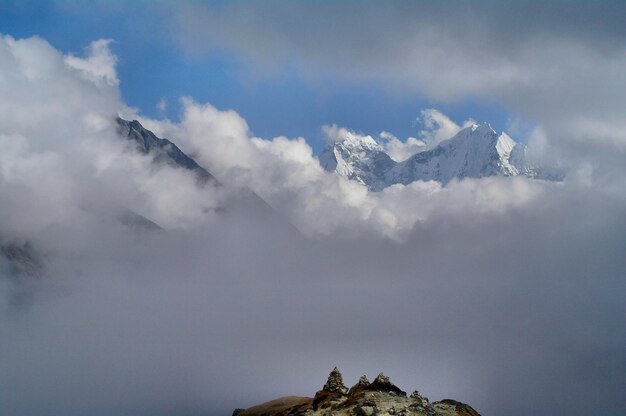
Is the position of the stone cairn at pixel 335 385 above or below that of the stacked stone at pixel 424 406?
above

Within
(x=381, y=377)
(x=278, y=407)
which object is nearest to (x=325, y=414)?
(x=381, y=377)

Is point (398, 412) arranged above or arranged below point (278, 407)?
below

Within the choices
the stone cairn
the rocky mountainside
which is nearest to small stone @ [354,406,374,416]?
the rocky mountainside

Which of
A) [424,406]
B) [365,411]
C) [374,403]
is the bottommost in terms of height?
[365,411]

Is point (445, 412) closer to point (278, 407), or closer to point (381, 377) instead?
point (381, 377)

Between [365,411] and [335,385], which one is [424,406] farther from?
[335,385]

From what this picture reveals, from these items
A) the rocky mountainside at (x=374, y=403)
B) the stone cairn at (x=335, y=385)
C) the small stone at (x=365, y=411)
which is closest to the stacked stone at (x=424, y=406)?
the rocky mountainside at (x=374, y=403)

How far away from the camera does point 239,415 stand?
145500mm

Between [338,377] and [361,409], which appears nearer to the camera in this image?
[361,409]

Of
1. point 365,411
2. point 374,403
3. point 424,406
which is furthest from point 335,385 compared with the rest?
point 365,411

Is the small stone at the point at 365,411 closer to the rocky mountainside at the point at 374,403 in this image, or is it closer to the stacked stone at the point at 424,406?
the rocky mountainside at the point at 374,403

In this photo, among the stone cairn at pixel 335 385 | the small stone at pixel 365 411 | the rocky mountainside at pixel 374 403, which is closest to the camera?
the small stone at pixel 365 411

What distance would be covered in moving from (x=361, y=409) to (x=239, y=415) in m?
70.4

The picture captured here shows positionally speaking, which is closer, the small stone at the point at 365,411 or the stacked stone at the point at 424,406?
the small stone at the point at 365,411
